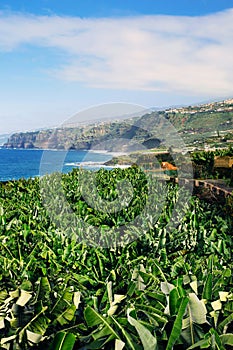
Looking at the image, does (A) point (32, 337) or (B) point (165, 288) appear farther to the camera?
(B) point (165, 288)

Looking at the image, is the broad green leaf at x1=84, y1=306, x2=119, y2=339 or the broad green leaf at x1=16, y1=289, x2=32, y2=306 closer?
the broad green leaf at x1=84, y1=306, x2=119, y2=339

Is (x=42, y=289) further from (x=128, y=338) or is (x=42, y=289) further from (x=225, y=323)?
(x=225, y=323)

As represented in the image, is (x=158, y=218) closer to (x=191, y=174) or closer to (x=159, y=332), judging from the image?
(x=159, y=332)

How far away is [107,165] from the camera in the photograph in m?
18.2

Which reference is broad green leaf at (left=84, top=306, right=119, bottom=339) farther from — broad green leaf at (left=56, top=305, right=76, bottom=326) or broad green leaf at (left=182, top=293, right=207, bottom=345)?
broad green leaf at (left=182, top=293, right=207, bottom=345)

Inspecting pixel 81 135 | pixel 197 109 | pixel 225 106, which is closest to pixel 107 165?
pixel 81 135

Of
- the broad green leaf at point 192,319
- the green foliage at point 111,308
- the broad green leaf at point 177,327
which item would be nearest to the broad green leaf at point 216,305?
the green foliage at point 111,308

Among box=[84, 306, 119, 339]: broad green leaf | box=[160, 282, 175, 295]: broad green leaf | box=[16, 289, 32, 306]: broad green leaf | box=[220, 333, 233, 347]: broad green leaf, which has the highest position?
box=[84, 306, 119, 339]: broad green leaf

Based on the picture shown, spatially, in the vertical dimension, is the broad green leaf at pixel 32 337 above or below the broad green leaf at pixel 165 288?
below

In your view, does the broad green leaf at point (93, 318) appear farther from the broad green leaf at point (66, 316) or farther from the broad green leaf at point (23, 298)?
the broad green leaf at point (23, 298)

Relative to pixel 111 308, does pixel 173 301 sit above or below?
above

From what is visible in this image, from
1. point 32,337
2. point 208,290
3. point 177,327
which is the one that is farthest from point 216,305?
point 32,337

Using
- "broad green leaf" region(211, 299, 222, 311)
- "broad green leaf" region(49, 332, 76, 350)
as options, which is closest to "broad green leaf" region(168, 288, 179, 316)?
"broad green leaf" region(211, 299, 222, 311)

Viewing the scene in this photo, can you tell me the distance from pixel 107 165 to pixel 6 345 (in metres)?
16.6
